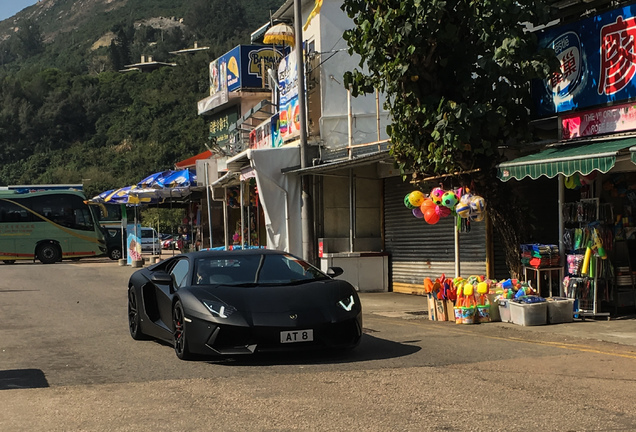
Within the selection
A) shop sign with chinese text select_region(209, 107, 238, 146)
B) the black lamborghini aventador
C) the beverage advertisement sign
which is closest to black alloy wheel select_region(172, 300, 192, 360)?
the black lamborghini aventador

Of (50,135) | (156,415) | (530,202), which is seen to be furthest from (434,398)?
(50,135)

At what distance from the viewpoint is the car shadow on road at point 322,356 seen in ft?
29.2

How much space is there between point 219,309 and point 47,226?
34024mm

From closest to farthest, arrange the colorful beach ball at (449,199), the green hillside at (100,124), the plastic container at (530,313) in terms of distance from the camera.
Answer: the plastic container at (530,313) → the colorful beach ball at (449,199) → the green hillside at (100,124)

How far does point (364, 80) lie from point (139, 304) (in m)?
5.67

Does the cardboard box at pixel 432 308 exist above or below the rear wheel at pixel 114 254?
below

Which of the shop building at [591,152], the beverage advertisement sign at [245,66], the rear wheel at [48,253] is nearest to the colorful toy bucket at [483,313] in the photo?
the shop building at [591,152]

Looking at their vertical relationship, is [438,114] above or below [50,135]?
below

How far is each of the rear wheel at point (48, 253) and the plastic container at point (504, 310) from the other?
105 feet

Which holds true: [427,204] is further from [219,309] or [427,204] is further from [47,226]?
[47,226]

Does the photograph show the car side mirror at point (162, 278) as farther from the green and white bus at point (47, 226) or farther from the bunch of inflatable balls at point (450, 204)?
the green and white bus at point (47, 226)

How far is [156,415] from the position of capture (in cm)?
648

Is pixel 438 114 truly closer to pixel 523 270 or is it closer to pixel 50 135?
pixel 523 270

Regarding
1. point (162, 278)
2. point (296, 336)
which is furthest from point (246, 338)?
point (162, 278)
